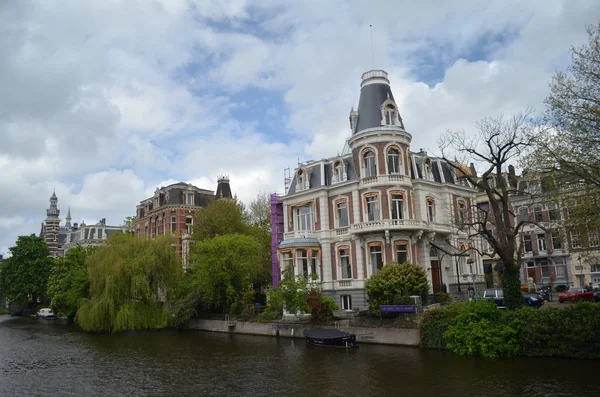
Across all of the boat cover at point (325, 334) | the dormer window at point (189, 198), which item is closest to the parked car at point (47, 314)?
the dormer window at point (189, 198)

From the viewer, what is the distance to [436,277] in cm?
3881

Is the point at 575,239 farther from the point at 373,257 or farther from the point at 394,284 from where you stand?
the point at 373,257

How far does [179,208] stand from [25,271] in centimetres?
3170

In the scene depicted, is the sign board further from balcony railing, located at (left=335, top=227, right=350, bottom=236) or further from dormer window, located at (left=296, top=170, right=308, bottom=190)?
dormer window, located at (left=296, top=170, right=308, bottom=190)

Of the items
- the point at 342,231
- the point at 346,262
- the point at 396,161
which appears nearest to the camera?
the point at 396,161

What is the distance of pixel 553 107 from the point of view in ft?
63.3

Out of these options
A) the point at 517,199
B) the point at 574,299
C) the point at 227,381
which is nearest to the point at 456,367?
the point at 227,381

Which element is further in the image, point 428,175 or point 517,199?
point 517,199

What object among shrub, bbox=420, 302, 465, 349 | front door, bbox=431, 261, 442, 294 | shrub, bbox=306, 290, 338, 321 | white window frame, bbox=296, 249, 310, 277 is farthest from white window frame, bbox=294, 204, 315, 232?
shrub, bbox=420, 302, 465, 349

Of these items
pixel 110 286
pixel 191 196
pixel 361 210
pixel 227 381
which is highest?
pixel 191 196

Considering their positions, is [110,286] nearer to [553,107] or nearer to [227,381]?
[227,381]

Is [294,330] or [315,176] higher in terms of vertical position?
[315,176]

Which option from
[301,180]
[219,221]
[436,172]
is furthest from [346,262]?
[219,221]

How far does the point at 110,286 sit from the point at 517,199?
43.7 meters
